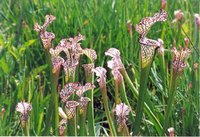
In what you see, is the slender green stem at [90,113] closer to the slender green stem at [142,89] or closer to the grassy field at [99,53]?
the slender green stem at [142,89]

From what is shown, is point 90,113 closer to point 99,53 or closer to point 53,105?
point 53,105

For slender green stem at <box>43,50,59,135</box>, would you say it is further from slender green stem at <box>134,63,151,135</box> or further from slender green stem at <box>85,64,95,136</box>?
slender green stem at <box>134,63,151,135</box>

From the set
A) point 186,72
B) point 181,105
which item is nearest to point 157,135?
point 181,105

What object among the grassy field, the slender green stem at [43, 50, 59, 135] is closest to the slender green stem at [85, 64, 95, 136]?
the slender green stem at [43, 50, 59, 135]

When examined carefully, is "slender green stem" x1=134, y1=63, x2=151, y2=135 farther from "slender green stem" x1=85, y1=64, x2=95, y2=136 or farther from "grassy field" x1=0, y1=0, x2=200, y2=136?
"grassy field" x1=0, y1=0, x2=200, y2=136

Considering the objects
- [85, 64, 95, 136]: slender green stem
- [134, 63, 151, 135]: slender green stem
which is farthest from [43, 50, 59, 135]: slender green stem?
[134, 63, 151, 135]: slender green stem

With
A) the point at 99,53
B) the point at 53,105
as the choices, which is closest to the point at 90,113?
the point at 53,105

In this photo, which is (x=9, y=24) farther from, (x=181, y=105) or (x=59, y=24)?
(x=181, y=105)

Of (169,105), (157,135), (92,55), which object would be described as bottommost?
(157,135)

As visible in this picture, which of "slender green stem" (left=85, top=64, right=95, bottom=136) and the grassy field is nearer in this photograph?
"slender green stem" (left=85, top=64, right=95, bottom=136)
